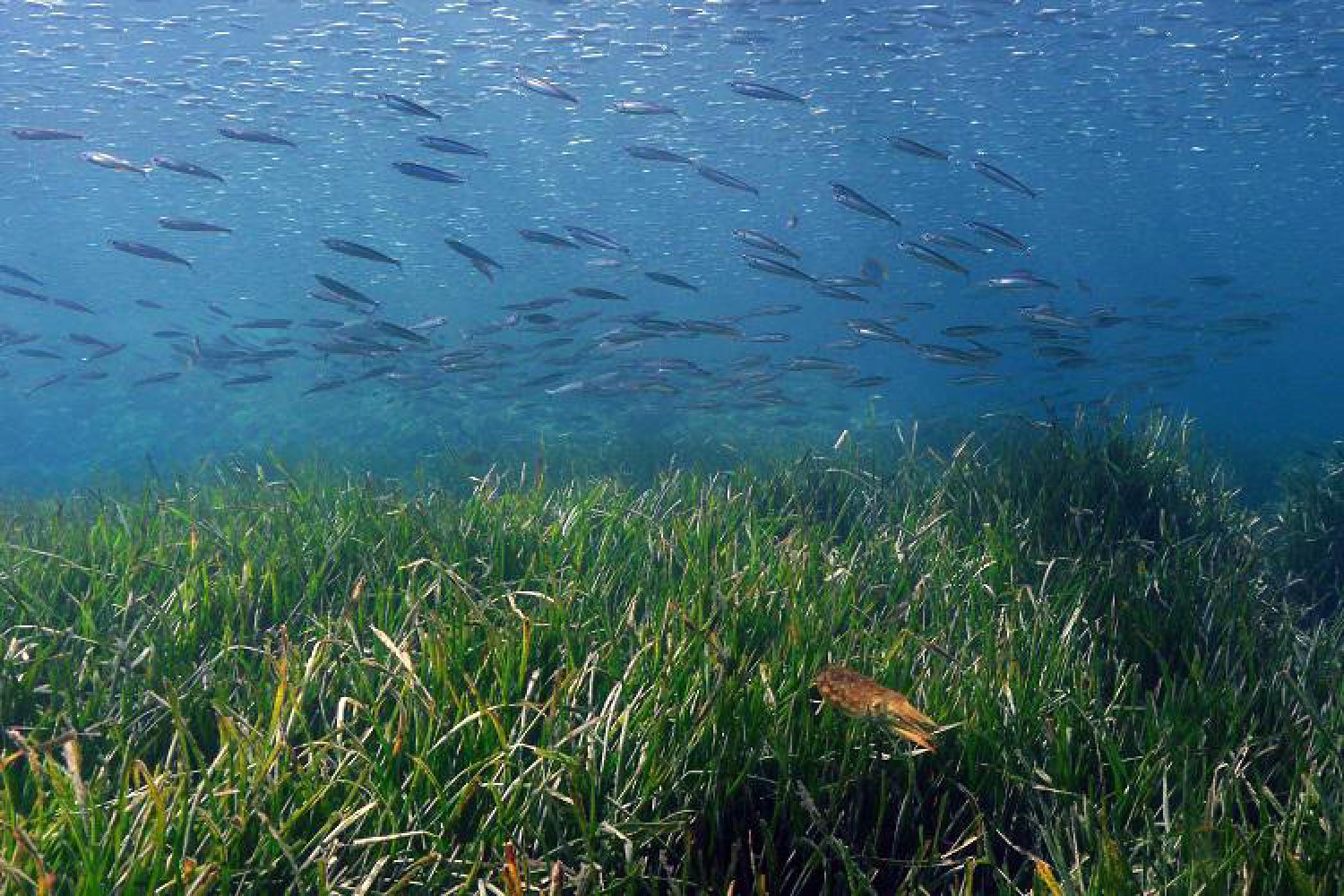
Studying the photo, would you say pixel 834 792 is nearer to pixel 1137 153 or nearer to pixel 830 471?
pixel 830 471

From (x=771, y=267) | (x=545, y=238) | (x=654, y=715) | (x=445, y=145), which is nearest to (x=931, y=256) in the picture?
(x=771, y=267)

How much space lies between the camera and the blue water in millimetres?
14820

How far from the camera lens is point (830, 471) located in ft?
24.1

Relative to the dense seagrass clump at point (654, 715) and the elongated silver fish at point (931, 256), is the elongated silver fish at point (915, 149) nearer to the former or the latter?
the elongated silver fish at point (931, 256)

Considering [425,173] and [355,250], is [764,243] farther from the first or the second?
[355,250]

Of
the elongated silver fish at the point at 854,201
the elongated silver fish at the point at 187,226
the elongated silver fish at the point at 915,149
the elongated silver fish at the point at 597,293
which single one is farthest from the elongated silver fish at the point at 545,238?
the elongated silver fish at the point at 915,149

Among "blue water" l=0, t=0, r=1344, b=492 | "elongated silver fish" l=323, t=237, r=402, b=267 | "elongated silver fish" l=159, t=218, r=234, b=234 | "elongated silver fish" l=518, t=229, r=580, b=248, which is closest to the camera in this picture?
"elongated silver fish" l=323, t=237, r=402, b=267

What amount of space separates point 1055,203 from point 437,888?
45.9 metres

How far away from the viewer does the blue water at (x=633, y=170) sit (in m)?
14.8

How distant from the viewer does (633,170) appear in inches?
1267

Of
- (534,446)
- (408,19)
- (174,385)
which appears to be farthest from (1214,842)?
(174,385)

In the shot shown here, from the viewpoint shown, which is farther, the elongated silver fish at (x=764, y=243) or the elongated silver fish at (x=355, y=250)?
the elongated silver fish at (x=764, y=243)

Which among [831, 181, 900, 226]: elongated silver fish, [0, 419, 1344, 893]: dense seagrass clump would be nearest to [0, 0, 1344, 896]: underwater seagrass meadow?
[0, 419, 1344, 893]: dense seagrass clump

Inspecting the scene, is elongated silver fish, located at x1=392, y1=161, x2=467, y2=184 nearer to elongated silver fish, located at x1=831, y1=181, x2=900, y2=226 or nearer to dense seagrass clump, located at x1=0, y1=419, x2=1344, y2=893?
elongated silver fish, located at x1=831, y1=181, x2=900, y2=226
